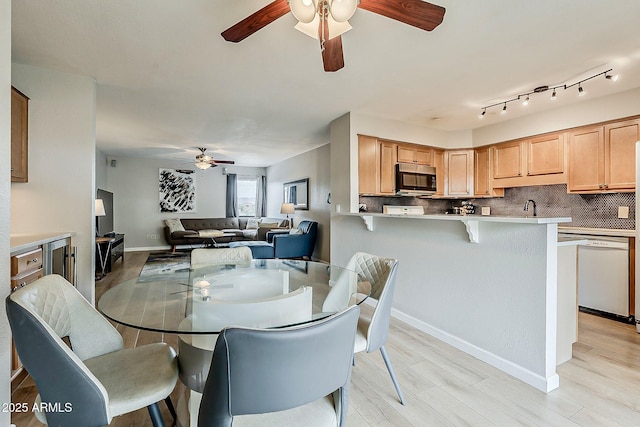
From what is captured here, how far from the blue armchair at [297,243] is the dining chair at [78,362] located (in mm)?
4121

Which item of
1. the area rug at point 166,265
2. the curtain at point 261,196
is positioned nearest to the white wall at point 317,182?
the curtain at point 261,196

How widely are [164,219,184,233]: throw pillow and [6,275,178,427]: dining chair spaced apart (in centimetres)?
643

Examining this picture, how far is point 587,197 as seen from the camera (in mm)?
3719

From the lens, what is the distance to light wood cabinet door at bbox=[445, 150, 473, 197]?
15.9 feet

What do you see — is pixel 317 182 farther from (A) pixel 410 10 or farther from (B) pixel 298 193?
(A) pixel 410 10

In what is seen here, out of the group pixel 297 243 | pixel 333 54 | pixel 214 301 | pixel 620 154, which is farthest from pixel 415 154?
pixel 214 301

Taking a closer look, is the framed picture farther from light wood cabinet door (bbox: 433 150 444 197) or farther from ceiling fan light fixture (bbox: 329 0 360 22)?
ceiling fan light fixture (bbox: 329 0 360 22)

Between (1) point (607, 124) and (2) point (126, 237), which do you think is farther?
(2) point (126, 237)

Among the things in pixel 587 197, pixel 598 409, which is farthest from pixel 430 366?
pixel 587 197

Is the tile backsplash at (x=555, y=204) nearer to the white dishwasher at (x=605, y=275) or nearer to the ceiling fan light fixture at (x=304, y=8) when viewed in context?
the white dishwasher at (x=605, y=275)

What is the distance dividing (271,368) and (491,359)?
6.87 ft

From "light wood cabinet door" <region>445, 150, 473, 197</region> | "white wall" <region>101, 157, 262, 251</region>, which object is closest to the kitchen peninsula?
"light wood cabinet door" <region>445, 150, 473, 197</region>

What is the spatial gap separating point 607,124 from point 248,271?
14.1ft

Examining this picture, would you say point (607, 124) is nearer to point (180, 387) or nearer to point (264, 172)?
point (180, 387)
